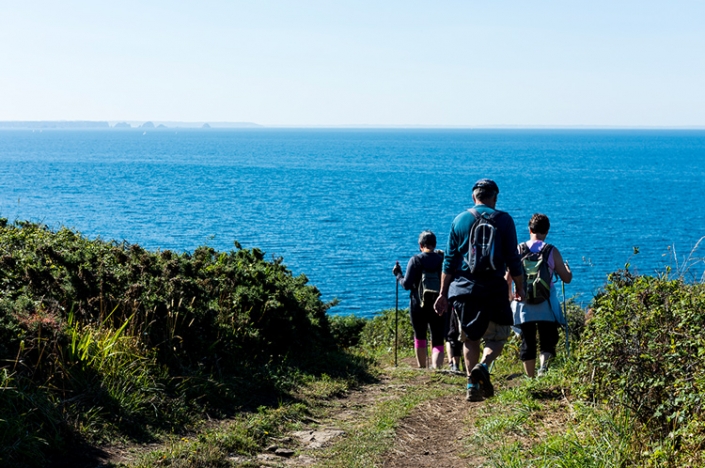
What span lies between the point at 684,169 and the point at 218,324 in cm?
11900

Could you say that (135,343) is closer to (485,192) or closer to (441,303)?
(441,303)

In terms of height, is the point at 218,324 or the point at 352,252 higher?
the point at 218,324

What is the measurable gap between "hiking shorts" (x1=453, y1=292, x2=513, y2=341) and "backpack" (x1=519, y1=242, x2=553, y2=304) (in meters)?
0.75

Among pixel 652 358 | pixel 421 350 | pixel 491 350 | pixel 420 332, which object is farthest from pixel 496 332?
pixel 421 350

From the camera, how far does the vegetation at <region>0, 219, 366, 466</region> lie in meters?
5.64

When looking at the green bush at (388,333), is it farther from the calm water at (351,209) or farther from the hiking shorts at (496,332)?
the hiking shorts at (496,332)

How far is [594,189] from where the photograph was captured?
82.2 meters

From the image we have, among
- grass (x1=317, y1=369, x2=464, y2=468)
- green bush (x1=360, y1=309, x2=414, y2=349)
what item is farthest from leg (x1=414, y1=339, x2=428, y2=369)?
green bush (x1=360, y1=309, x2=414, y2=349)

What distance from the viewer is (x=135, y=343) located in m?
6.84

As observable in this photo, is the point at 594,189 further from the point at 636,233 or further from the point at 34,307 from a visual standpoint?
the point at 34,307

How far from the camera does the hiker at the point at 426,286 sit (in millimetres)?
9531

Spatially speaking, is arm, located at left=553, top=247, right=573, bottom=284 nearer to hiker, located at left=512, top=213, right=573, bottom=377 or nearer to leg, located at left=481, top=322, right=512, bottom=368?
hiker, located at left=512, top=213, right=573, bottom=377

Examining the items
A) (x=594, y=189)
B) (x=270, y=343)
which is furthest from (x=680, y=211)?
(x=270, y=343)

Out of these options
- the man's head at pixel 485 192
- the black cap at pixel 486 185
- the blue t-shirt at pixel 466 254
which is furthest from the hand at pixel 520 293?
the black cap at pixel 486 185
